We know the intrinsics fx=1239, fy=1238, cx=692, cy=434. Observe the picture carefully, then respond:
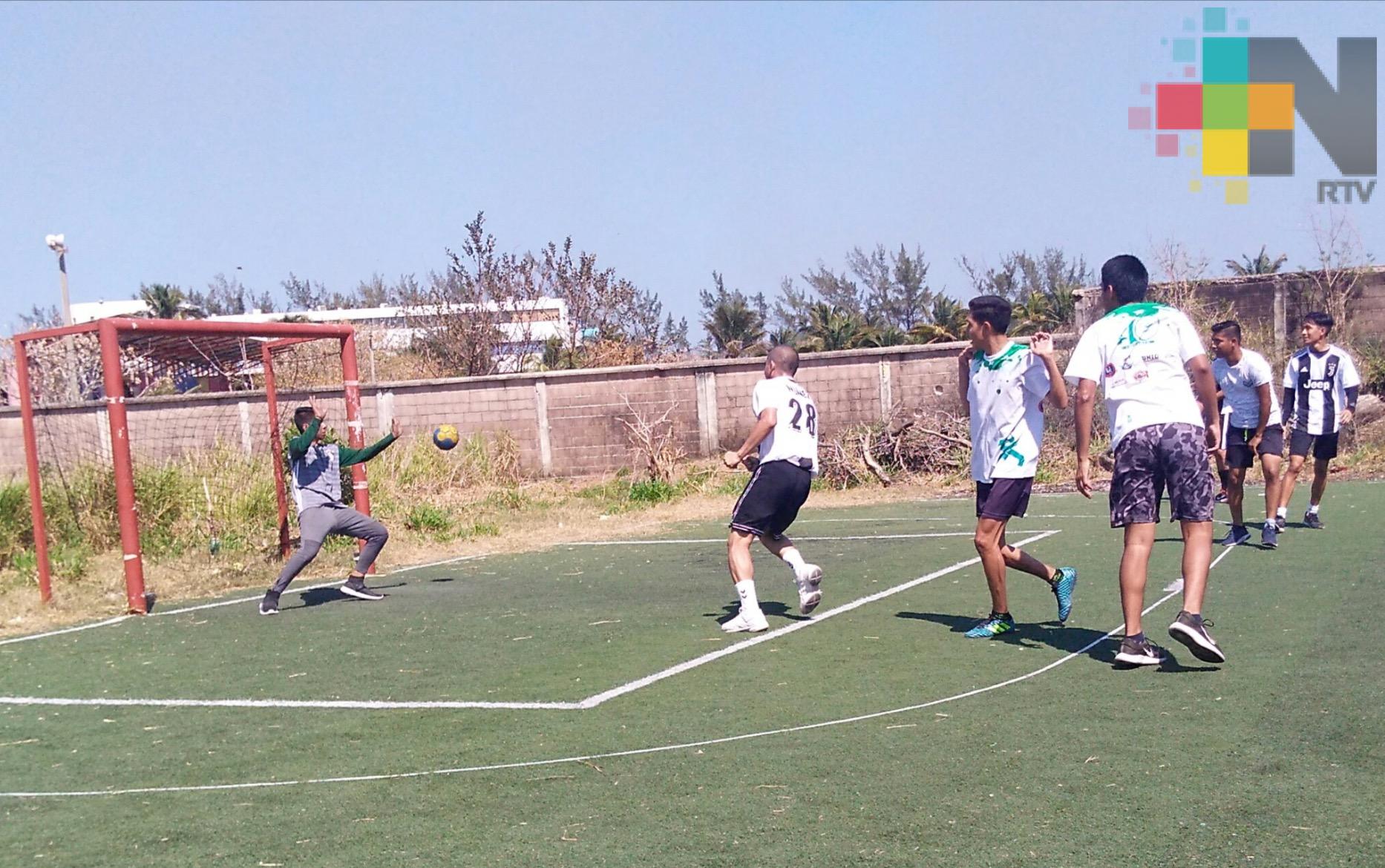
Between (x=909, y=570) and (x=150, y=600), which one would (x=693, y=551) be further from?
(x=150, y=600)

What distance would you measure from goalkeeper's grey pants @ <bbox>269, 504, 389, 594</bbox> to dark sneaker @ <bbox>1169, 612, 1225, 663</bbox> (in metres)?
7.20

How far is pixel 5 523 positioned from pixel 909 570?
11.2 m

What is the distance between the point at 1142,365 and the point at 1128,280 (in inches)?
19.6

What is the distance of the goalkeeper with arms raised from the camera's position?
10625 millimetres

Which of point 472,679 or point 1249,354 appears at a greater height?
point 1249,354

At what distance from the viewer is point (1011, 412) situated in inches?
295

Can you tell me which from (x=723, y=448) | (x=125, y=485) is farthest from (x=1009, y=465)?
(x=723, y=448)

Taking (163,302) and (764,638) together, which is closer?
(764,638)

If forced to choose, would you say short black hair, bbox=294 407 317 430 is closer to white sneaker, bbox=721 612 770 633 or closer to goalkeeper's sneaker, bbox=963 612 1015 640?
white sneaker, bbox=721 612 770 633

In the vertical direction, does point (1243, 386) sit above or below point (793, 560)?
above

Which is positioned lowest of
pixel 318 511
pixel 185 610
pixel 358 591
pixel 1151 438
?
pixel 185 610

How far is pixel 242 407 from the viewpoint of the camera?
22312mm

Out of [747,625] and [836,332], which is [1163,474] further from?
[836,332]

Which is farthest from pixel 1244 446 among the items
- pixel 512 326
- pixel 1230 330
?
pixel 512 326
